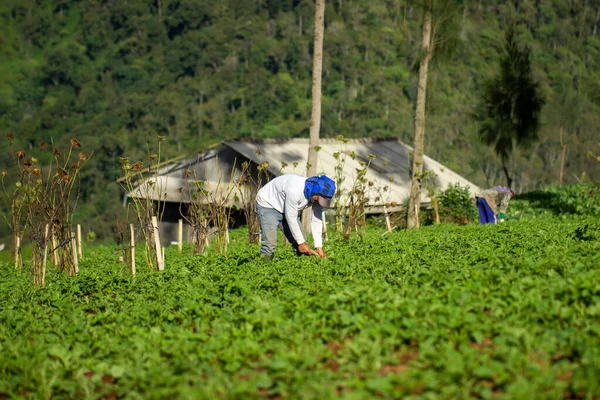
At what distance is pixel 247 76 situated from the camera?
9312cm

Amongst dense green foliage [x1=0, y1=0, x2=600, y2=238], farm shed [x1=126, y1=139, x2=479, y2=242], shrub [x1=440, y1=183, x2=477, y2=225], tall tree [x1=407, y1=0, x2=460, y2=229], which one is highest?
dense green foliage [x1=0, y1=0, x2=600, y2=238]

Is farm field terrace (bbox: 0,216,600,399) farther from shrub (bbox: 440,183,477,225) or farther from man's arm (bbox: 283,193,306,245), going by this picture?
shrub (bbox: 440,183,477,225)

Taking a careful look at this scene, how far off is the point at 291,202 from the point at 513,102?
23.6 m

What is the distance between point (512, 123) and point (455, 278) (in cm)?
2512

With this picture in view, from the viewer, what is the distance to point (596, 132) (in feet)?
227

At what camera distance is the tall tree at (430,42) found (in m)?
19.5

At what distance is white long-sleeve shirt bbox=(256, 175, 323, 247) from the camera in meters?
9.27

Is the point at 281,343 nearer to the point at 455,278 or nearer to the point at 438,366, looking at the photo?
the point at 438,366

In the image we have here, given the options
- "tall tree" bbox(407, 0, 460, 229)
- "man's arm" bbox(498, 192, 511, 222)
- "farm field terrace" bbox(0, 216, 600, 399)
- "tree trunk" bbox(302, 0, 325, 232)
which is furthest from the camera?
"tall tree" bbox(407, 0, 460, 229)

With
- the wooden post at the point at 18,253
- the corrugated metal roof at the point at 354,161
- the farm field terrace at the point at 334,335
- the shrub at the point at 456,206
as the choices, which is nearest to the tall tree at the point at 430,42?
the shrub at the point at 456,206

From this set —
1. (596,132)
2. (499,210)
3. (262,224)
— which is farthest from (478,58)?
(262,224)

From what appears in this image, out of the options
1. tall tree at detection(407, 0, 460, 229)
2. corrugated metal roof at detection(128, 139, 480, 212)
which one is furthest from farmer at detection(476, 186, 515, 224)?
corrugated metal roof at detection(128, 139, 480, 212)

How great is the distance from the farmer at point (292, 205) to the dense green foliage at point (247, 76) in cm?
5013

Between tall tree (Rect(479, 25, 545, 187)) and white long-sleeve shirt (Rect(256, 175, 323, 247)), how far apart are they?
22.5 metres
